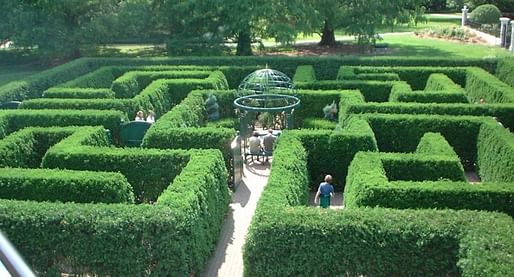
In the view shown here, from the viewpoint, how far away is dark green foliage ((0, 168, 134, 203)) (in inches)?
480

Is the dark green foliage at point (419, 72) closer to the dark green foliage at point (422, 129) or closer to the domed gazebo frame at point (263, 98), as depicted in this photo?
the domed gazebo frame at point (263, 98)

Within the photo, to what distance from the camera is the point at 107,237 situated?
1001 centimetres

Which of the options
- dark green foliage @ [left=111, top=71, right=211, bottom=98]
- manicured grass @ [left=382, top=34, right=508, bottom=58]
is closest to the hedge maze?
dark green foliage @ [left=111, top=71, right=211, bottom=98]

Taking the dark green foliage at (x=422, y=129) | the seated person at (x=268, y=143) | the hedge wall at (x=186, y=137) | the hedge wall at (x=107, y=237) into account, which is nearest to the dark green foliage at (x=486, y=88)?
the dark green foliage at (x=422, y=129)

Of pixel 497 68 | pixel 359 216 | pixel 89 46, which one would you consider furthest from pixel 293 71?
pixel 359 216

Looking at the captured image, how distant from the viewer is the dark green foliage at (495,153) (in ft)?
47.5

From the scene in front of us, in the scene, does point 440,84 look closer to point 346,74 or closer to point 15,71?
point 346,74

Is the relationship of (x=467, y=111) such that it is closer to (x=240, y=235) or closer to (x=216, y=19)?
(x=240, y=235)

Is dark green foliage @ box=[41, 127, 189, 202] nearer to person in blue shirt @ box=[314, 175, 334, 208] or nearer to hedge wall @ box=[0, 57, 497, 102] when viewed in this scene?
person in blue shirt @ box=[314, 175, 334, 208]

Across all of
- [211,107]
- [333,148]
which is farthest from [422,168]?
[211,107]

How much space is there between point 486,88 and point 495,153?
7.86 meters

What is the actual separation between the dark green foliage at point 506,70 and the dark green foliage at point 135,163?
17108 mm

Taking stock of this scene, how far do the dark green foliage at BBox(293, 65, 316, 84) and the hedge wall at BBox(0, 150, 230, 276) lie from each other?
14173 millimetres

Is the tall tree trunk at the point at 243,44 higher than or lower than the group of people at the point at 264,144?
higher
